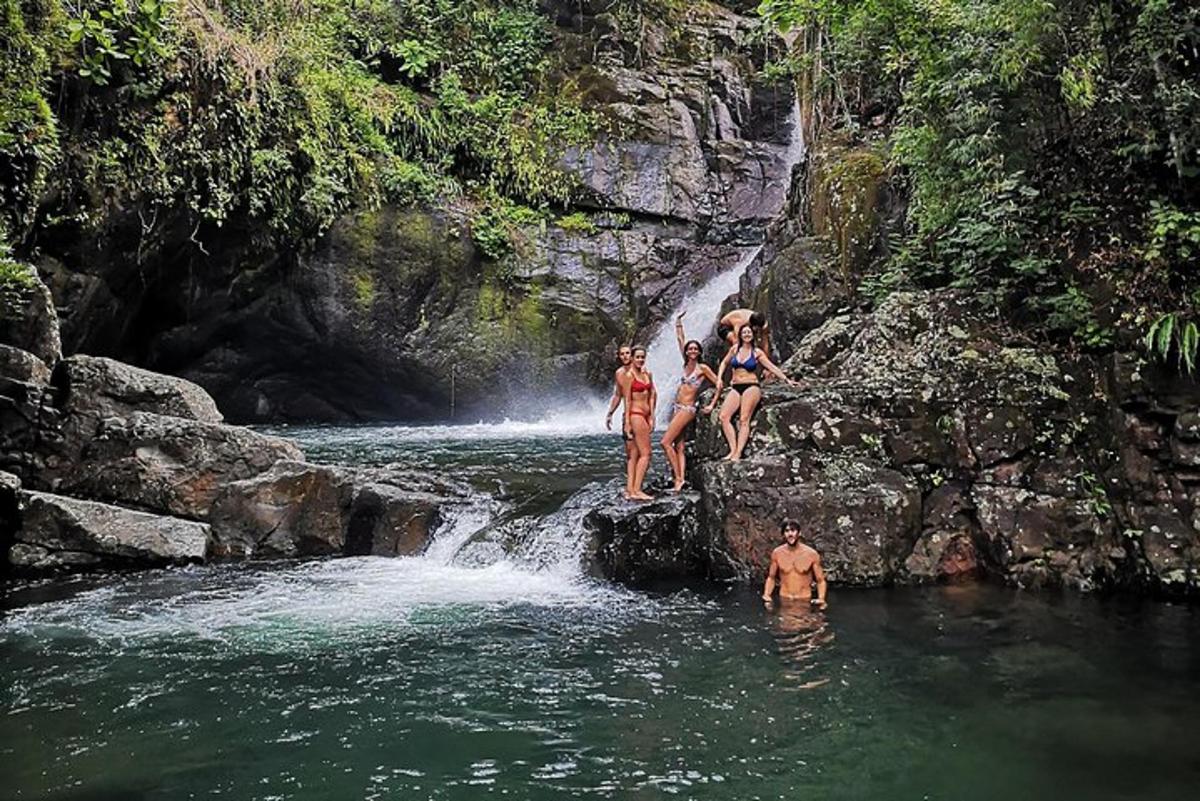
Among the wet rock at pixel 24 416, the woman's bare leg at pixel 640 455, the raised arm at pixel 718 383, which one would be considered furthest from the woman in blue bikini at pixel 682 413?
the wet rock at pixel 24 416

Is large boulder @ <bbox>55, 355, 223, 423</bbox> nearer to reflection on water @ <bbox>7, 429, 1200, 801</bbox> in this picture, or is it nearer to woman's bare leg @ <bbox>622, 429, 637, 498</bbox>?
reflection on water @ <bbox>7, 429, 1200, 801</bbox>

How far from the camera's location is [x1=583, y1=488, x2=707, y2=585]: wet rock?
8.73 metres

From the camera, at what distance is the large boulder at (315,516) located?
32.4 feet

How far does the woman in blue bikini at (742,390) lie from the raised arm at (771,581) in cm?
127

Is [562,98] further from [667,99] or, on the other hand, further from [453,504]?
[453,504]

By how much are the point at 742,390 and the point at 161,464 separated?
20.9 ft

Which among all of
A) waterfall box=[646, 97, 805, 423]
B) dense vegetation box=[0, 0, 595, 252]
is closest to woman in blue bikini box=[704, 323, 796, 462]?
dense vegetation box=[0, 0, 595, 252]

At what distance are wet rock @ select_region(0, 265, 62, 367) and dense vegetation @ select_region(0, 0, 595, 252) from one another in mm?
1643

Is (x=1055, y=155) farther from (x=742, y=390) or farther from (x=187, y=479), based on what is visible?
Answer: (x=187, y=479)

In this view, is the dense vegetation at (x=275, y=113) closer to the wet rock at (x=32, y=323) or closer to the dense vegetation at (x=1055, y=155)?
the wet rock at (x=32, y=323)

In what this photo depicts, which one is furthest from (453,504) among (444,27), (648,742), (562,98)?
(444,27)

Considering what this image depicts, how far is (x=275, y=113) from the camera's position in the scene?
16234mm

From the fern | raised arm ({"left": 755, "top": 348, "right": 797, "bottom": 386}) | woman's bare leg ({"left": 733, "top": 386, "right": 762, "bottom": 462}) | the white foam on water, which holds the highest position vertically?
the fern

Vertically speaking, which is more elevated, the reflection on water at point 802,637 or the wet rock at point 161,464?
the wet rock at point 161,464
